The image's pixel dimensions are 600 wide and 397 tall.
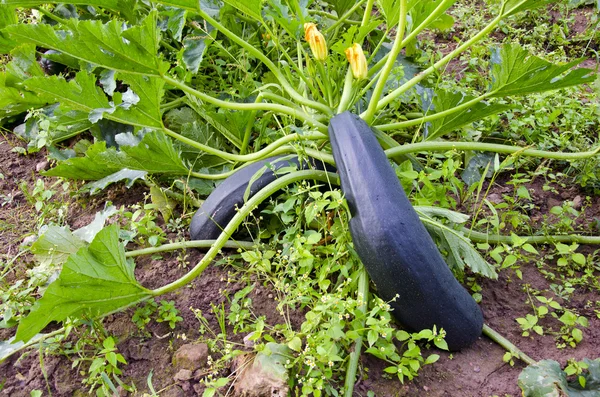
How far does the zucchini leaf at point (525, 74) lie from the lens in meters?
1.70

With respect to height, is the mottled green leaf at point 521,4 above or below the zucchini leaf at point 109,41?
above

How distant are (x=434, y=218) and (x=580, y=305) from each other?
0.54 meters

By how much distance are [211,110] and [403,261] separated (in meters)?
1.09

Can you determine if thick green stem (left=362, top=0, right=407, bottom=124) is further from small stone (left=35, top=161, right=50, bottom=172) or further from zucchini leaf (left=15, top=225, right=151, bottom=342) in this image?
small stone (left=35, top=161, right=50, bottom=172)

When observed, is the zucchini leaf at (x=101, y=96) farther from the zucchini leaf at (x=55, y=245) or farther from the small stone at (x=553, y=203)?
the small stone at (x=553, y=203)

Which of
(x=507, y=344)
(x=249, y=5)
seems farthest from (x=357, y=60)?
(x=507, y=344)

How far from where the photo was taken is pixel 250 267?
1817 millimetres

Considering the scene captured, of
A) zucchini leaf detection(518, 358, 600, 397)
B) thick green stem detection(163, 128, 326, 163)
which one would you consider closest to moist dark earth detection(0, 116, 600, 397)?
zucchini leaf detection(518, 358, 600, 397)

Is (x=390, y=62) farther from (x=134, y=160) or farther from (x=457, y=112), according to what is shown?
(x=134, y=160)

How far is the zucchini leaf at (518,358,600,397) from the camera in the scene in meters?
1.30

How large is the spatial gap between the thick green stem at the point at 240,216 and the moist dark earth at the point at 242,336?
0.45ft

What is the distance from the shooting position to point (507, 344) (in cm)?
156

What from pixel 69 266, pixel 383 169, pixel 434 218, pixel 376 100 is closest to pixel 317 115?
pixel 376 100

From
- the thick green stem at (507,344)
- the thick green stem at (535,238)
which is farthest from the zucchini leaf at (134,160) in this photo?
the thick green stem at (507,344)
